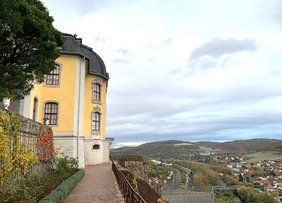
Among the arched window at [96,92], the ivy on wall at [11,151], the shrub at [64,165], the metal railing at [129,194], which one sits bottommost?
the metal railing at [129,194]

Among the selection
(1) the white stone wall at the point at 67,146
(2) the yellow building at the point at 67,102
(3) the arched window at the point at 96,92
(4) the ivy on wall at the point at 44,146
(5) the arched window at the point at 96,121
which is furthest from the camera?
(3) the arched window at the point at 96,92

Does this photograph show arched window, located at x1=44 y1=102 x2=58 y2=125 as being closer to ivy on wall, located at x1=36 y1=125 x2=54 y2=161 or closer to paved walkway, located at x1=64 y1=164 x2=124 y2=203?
ivy on wall, located at x1=36 y1=125 x2=54 y2=161

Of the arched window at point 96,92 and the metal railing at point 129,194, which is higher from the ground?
the arched window at point 96,92

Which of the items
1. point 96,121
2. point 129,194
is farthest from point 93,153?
point 129,194

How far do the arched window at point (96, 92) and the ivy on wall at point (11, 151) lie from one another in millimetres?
16975

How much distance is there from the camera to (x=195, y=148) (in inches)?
6230

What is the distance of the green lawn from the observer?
123875 mm

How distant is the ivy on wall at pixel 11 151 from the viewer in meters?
9.32

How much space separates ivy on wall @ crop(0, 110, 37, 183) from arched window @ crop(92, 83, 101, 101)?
668 inches

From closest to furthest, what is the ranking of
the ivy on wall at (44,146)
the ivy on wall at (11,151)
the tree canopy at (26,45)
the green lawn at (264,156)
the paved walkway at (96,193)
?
the ivy on wall at (11,151) < the tree canopy at (26,45) < the paved walkway at (96,193) < the ivy on wall at (44,146) < the green lawn at (264,156)

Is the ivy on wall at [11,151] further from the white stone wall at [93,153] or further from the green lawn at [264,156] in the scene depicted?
the green lawn at [264,156]

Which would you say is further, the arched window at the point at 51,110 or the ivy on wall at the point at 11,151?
the arched window at the point at 51,110

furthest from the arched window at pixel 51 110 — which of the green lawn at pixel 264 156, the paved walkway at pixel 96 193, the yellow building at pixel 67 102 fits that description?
the green lawn at pixel 264 156

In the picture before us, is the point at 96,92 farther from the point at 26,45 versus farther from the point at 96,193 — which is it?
the point at 26,45
